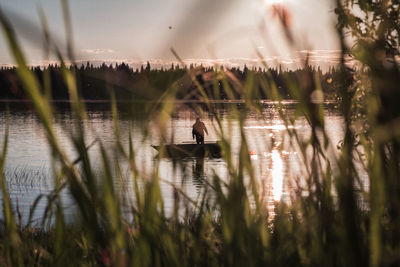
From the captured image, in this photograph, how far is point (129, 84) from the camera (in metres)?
1.68

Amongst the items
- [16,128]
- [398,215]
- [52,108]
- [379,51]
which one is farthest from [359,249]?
[16,128]

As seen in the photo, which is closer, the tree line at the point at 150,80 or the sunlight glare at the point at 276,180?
the tree line at the point at 150,80

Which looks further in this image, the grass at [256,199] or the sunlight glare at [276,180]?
the sunlight glare at [276,180]

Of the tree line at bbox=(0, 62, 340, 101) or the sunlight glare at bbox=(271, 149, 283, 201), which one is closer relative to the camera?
the tree line at bbox=(0, 62, 340, 101)

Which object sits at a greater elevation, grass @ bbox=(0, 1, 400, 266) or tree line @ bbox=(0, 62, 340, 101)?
tree line @ bbox=(0, 62, 340, 101)

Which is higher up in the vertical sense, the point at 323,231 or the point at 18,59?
the point at 18,59

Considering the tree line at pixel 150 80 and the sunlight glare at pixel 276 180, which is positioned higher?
the tree line at pixel 150 80

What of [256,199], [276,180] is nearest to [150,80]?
[256,199]

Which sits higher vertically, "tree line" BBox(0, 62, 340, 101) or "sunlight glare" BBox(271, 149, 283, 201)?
"tree line" BBox(0, 62, 340, 101)

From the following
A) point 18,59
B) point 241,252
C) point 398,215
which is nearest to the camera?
point 18,59

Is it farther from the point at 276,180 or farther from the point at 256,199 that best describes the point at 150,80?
the point at 276,180

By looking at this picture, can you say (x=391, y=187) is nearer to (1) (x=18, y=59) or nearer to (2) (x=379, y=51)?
(2) (x=379, y=51)

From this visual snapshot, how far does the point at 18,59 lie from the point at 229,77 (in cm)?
89

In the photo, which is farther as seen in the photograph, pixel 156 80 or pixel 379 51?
pixel 156 80
